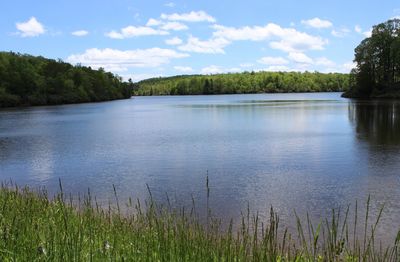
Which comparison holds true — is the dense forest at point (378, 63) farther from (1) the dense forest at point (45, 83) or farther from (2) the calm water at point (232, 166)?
(1) the dense forest at point (45, 83)

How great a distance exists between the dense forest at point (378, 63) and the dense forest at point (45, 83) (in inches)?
2926

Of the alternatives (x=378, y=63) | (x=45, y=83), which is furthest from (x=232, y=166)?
(x=45, y=83)

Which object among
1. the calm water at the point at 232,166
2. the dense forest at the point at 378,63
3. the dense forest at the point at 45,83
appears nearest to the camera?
the calm water at the point at 232,166

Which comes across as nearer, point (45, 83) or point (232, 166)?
point (232, 166)

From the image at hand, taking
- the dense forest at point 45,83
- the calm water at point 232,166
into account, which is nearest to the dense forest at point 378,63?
the calm water at point 232,166

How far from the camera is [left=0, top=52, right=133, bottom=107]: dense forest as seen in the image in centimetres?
10631

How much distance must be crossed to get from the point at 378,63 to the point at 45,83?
79618mm

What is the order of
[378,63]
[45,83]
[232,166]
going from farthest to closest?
[45,83] → [378,63] → [232,166]

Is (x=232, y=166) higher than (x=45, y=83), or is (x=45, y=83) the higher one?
(x=45, y=83)

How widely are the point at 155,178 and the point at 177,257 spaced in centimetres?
1362

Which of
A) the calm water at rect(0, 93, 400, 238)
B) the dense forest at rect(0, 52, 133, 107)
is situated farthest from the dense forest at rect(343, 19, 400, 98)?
the dense forest at rect(0, 52, 133, 107)

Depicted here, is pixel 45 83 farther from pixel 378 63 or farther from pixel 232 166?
pixel 232 166

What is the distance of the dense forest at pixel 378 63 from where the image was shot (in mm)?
95250

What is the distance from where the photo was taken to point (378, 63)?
97.6m
